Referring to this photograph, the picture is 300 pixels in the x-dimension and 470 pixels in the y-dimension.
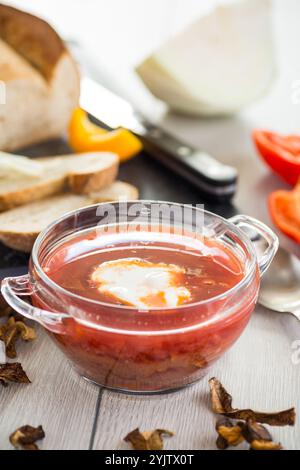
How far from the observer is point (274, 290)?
2016mm

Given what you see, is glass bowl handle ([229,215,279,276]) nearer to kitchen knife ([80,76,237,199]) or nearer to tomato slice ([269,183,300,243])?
tomato slice ([269,183,300,243])

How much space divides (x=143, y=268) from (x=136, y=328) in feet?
0.77

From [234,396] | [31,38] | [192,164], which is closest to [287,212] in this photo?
[192,164]

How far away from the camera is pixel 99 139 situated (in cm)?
275

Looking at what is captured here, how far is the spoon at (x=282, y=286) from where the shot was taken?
197cm

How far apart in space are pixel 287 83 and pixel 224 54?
1229 millimetres

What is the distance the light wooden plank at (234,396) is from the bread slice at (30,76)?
4.42ft

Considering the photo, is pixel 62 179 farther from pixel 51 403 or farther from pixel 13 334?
pixel 51 403

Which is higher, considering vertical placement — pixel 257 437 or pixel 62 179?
pixel 62 179

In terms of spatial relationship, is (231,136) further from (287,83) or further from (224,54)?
(287,83)

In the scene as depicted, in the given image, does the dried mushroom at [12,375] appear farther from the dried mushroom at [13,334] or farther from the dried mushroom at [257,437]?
the dried mushroom at [257,437]

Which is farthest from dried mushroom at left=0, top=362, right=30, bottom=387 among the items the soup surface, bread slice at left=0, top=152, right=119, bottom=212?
bread slice at left=0, top=152, right=119, bottom=212

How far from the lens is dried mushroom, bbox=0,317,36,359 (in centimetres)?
178

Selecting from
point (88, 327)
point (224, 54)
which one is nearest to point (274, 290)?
point (88, 327)
